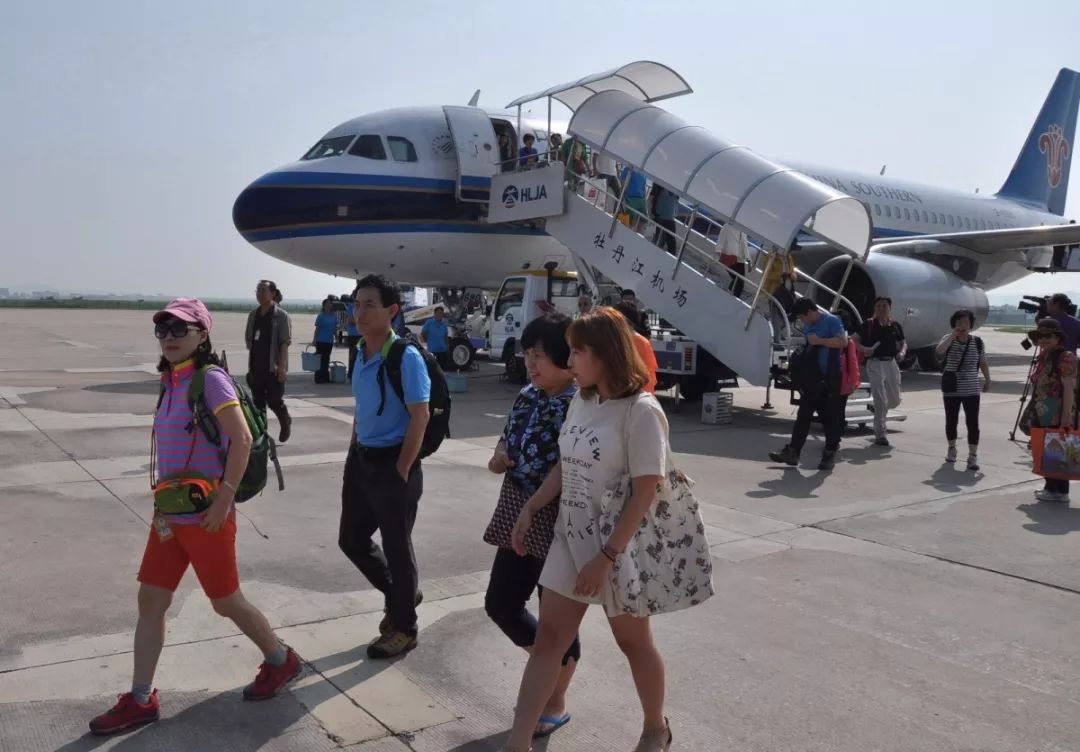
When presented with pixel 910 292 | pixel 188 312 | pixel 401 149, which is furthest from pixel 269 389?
pixel 910 292

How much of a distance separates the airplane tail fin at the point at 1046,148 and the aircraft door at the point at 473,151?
2041cm

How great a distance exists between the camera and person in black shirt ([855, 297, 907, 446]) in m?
10.2

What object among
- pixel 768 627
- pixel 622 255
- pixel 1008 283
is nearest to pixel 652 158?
pixel 622 255

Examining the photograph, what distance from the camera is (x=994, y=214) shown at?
2645cm

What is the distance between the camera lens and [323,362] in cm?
1522

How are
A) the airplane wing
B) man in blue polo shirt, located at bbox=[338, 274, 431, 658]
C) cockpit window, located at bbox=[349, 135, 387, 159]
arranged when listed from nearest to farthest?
man in blue polo shirt, located at bbox=[338, 274, 431, 658] < cockpit window, located at bbox=[349, 135, 387, 159] < the airplane wing

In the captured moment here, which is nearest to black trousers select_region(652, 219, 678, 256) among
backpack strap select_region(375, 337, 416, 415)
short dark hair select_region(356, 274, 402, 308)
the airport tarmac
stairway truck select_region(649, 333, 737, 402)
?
stairway truck select_region(649, 333, 737, 402)

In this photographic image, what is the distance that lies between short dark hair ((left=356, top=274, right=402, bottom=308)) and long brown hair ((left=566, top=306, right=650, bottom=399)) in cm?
124

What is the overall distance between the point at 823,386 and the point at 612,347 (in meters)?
6.42

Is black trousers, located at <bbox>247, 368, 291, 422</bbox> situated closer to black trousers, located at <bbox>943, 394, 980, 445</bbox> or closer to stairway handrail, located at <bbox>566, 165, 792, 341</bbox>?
stairway handrail, located at <bbox>566, 165, 792, 341</bbox>

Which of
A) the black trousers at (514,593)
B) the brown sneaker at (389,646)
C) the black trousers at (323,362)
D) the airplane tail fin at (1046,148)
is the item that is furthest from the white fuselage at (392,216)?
the airplane tail fin at (1046,148)

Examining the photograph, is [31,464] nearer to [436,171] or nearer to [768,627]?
[768,627]

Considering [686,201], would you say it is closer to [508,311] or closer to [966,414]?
[508,311]

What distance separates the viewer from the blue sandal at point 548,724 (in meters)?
3.42
